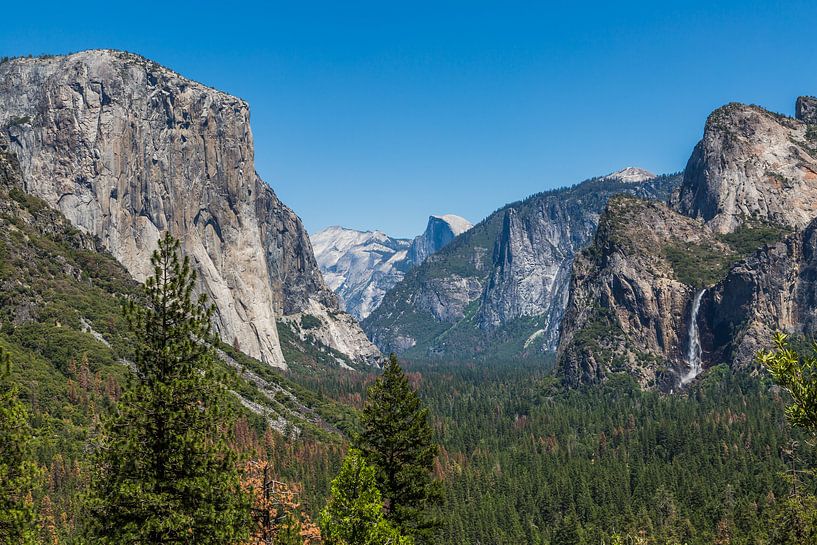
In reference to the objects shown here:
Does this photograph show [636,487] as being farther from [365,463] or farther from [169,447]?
[169,447]

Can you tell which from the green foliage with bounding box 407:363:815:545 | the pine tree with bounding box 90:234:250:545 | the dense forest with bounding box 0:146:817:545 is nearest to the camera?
the pine tree with bounding box 90:234:250:545

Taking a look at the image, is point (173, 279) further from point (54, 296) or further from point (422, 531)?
point (54, 296)

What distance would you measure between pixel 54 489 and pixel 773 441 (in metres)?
149

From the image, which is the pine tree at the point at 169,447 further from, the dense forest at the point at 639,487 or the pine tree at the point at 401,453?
the dense forest at the point at 639,487

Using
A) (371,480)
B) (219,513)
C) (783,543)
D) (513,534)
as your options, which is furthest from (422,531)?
(513,534)

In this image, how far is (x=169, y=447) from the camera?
90.5 feet

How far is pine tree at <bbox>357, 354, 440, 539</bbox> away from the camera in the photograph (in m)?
42.6

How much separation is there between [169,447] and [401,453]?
63.4ft

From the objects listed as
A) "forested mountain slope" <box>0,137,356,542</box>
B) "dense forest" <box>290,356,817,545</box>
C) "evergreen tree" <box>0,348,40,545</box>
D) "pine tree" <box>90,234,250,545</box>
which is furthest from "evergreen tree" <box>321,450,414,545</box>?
"forested mountain slope" <box>0,137,356,542</box>

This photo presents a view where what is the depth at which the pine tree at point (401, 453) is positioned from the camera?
42.6m

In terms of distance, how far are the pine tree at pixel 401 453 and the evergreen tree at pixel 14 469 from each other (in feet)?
62.0

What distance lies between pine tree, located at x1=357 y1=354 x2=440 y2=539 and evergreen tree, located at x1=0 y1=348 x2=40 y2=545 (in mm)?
18893

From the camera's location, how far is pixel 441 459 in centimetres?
18262

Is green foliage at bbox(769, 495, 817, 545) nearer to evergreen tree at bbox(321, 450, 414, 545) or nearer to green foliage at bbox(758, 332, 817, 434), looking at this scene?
A: green foliage at bbox(758, 332, 817, 434)
